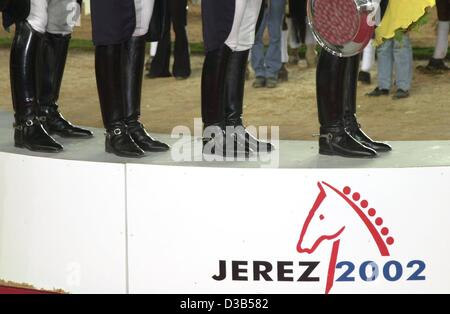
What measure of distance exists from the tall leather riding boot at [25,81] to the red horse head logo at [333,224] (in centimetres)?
118

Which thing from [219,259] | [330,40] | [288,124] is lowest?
[288,124]

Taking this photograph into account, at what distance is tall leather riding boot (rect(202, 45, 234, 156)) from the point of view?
188 inches

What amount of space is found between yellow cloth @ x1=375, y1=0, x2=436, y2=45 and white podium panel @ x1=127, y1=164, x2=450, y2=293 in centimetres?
66

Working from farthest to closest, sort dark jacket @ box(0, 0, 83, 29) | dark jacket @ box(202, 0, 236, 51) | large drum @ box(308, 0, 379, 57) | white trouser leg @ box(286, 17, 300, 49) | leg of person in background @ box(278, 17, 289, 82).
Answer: white trouser leg @ box(286, 17, 300, 49) → leg of person in background @ box(278, 17, 289, 82) → dark jacket @ box(0, 0, 83, 29) → dark jacket @ box(202, 0, 236, 51) → large drum @ box(308, 0, 379, 57)

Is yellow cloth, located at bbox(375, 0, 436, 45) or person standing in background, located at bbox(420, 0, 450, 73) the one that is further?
person standing in background, located at bbox(420, 0, 450, 73)

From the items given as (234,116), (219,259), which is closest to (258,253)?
(219,259)

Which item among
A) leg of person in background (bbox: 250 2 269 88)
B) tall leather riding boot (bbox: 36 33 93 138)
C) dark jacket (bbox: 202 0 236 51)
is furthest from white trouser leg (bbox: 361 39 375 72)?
dark jacket (bbox: 202 0 236 51)

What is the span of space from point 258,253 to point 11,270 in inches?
40.8

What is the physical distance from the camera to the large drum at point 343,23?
14.9 ft

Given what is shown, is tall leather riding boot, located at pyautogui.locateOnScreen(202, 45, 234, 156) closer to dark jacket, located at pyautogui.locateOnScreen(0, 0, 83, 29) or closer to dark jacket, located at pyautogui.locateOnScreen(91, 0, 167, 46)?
dark jacket, located at pyautogui.locateOnScreen(91, 0, 167, 46)

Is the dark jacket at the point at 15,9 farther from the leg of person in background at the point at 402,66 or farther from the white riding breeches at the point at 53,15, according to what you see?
the leg of person in background at the point at 402,66

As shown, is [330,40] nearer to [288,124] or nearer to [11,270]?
[11,270]

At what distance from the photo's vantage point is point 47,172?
185 inches

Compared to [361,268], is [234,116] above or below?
above
